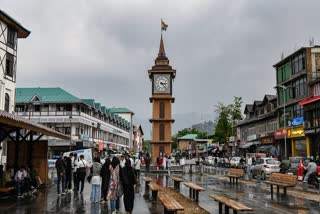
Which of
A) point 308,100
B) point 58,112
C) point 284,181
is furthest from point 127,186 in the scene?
point 58,112

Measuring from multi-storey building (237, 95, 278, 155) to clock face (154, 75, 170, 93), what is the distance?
17219 mm

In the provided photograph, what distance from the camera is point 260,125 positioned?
67.8 meters

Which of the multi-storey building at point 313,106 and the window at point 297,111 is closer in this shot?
the multi-storey building at point 313,106

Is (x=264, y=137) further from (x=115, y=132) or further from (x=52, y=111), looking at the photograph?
(x=115, y=132)

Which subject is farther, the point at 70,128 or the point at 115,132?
the point at 115,132

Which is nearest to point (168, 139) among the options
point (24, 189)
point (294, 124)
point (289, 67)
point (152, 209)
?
point (294, 124)

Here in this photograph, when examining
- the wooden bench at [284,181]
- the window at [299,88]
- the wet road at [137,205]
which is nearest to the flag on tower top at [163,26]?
Answer: the window at [299,88]

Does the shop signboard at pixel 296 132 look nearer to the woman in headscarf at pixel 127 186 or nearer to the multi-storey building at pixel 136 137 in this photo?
the woman in headscarf at pixel 127 186

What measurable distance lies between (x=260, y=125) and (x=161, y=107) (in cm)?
2544

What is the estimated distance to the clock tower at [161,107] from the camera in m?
48.8

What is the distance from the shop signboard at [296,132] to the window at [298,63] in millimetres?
7896

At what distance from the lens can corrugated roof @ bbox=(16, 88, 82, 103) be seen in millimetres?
65062

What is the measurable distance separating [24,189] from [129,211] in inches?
316

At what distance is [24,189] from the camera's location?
1794 centimetres
